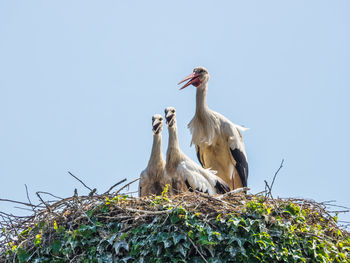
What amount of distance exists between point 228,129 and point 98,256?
11.3ft

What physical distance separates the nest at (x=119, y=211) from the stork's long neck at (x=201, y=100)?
8.76ft

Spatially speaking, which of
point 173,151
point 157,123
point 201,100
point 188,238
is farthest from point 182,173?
point 188,238

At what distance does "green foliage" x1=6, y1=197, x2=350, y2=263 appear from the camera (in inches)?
196

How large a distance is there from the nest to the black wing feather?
2.37 meters

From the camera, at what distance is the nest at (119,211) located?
5.28m

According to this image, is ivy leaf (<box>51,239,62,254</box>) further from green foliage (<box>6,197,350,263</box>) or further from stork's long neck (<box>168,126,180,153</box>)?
stork's long neck (<box>168,126,180,153</box>)

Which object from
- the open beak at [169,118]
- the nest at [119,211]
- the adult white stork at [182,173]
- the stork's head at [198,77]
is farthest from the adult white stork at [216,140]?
the nest at [119,211]

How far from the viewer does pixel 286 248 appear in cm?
507

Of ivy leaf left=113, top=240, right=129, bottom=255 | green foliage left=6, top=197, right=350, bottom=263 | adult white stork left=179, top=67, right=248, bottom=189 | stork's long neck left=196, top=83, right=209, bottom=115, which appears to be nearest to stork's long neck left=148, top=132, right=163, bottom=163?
adult white stork left=179, top=67, right=248, bottom=189

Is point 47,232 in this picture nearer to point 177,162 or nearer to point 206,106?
point 177,162

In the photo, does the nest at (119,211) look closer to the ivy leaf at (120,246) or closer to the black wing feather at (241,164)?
the ivy leaf at (120,246)

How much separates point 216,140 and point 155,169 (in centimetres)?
135

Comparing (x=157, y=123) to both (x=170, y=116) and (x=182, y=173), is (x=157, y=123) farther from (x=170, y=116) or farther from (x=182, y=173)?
(x=182, y=173)

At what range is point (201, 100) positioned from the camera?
8219 mm
